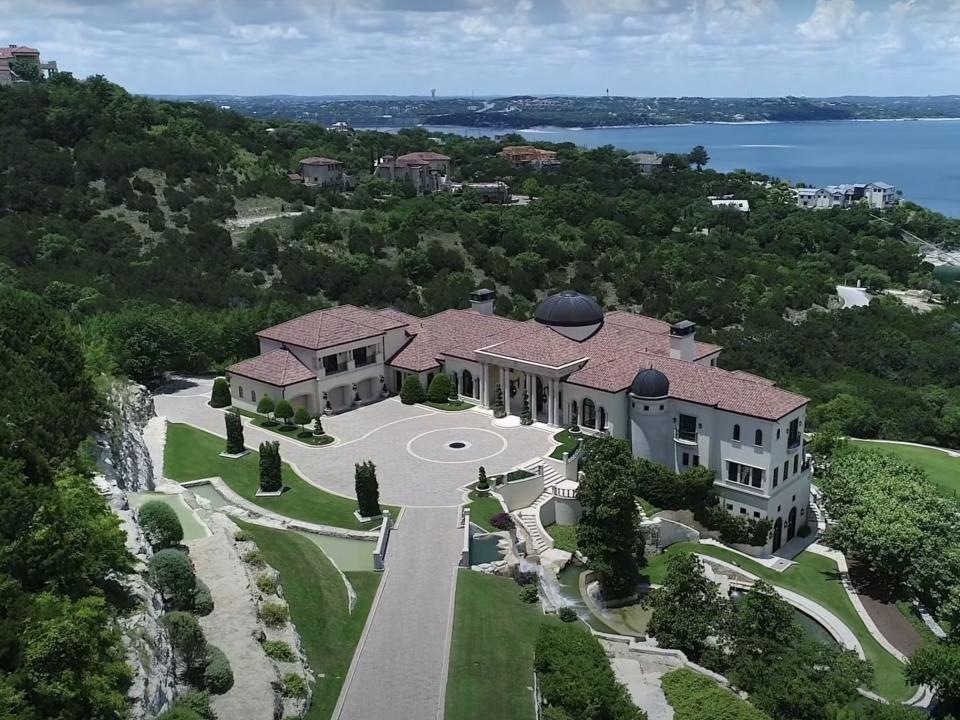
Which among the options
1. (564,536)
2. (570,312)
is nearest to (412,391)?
(570,312)

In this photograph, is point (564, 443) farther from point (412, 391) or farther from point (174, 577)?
point (174, 577)

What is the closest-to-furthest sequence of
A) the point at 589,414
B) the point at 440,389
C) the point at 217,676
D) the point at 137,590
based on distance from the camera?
the point at 217,676
the point at 137,590
the point at 589,414
the point at 440,389

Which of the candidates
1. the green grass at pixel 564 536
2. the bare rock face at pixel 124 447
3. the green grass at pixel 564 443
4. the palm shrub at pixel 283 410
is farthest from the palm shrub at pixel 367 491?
the palm shrub at pixel 283 410

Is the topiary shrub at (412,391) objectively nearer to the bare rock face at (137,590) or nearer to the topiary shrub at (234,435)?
the topiary shrub at (234,435)

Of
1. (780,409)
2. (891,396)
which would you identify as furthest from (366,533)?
(891,396)

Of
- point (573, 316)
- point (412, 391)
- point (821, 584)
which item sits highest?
point (573, 316)

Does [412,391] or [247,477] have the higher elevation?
[412,391]
